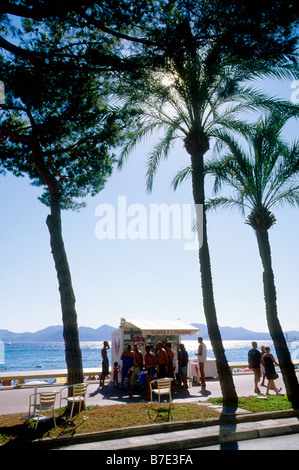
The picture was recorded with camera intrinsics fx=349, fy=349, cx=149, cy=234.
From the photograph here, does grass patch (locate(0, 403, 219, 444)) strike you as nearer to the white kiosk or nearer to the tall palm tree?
the tall palm tree

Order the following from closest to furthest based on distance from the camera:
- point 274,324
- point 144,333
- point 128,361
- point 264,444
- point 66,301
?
point 264,444, point 66,301, point 274,324, point 128,361, point 144,333

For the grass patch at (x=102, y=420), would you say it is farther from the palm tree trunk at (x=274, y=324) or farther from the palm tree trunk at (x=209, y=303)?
the palm tree trunk at (x=274, y=324)

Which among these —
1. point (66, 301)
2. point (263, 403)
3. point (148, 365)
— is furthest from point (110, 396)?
point (263, 403)

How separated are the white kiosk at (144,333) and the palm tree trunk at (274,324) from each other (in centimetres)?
536

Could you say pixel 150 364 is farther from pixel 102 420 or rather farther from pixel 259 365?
pixel 102 420

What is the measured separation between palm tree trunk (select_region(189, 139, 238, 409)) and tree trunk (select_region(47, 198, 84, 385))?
3.77 m

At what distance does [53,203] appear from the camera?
10.5 metres

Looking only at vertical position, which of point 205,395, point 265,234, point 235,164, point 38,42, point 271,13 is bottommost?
point 205,395

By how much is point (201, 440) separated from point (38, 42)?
34.6ft

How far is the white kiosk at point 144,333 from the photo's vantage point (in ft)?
49.7

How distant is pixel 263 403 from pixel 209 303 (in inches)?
123

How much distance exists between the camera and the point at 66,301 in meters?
9.55
